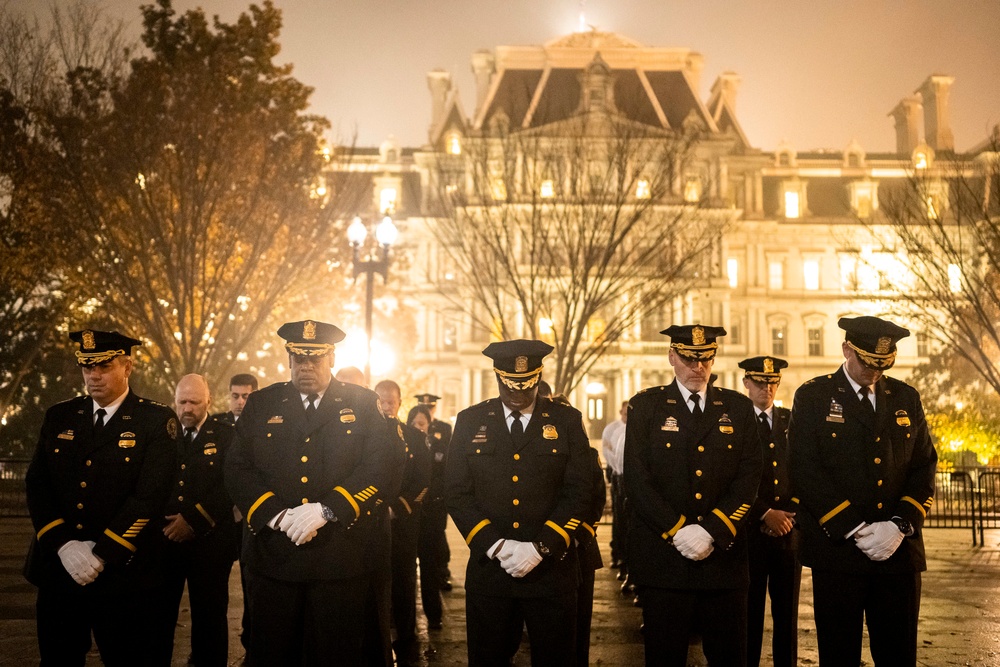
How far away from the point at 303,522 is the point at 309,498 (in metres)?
0.31

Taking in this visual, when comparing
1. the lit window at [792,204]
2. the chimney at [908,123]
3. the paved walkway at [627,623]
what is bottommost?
the paved walkway at [627,623]

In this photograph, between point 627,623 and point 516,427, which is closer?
point 516,427

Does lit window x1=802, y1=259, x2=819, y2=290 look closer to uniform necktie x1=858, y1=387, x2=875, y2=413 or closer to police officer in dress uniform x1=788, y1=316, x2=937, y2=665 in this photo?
police officer in dress uniform x1=788, y1=316, x2=937, y2=665

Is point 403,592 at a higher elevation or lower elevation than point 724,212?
lower

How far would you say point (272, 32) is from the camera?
22984mm

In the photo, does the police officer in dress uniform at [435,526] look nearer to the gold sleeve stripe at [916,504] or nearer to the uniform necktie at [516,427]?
the uniform necktie at [516,427]

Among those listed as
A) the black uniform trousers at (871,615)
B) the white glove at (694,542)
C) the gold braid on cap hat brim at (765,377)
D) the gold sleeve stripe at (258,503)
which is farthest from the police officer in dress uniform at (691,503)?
the gold sleeve stripe at (258,503)

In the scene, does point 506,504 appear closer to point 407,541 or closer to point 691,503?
point 691,503

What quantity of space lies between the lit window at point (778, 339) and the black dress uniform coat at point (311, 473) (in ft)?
239

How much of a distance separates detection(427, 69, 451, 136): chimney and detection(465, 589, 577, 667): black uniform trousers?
7168 cm

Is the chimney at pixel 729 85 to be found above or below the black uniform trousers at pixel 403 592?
above

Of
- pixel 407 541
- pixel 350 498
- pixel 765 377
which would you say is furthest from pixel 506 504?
pixel 407 541

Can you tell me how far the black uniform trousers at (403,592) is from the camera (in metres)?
9.14

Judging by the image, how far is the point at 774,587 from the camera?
26.4 feet
